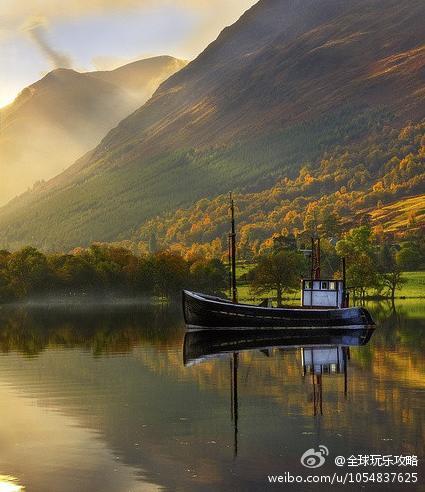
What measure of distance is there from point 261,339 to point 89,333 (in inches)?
927

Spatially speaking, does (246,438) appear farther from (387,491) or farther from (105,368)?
(105,368)

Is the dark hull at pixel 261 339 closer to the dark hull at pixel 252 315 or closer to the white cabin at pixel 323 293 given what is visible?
the dark hull at pixel 252 315

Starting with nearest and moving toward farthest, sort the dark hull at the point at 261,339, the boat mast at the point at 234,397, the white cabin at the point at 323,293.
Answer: the boat mast at the point at 234,397 → the dark hull at the point at 261,339 → the white cabin at the point at 323,293

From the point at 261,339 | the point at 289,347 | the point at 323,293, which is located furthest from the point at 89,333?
the point at 289,347

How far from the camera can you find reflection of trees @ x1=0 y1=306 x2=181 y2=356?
87.8 m

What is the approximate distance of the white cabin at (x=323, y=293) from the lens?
11006cm

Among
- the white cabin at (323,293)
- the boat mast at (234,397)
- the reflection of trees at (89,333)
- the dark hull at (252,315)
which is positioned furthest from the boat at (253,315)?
the boat mast at (234,397)

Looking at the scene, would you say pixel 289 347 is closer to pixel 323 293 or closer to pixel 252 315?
pixel 252 315

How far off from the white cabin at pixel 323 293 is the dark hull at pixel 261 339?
434cm

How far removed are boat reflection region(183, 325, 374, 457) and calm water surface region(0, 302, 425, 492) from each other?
9.4 inches

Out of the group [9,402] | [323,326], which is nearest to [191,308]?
[323,326]

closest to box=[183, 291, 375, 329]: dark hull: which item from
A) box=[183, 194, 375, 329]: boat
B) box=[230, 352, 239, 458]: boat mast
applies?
box=[183, 194, 375, 329]: boat

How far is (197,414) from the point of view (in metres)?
43.8

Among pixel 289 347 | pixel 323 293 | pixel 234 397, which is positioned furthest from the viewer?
pixel 323 293
